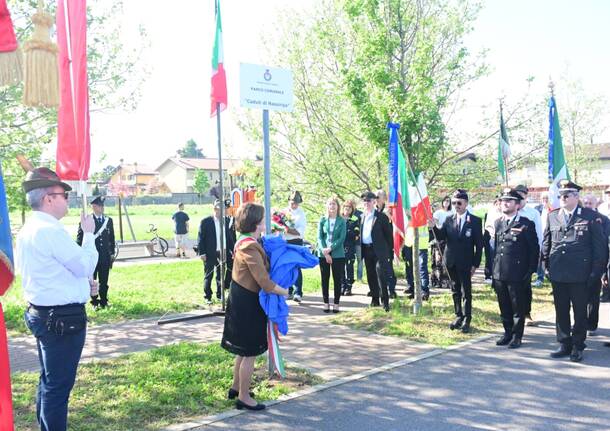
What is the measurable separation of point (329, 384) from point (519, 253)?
10.5 feet

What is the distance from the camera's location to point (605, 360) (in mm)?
6516

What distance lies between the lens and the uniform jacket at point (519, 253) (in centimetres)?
709

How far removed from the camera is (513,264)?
712 cm

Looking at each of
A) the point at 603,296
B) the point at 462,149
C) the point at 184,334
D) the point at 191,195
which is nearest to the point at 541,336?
the point at 603,296

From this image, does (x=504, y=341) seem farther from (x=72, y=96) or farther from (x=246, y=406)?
(x=72, y=96)

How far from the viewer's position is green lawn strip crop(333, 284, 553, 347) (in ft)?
25.5

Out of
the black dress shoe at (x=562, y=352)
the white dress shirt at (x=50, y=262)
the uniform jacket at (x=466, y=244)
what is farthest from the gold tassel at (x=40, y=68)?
the black dress shoe at (x=562, y=352)

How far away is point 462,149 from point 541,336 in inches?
248

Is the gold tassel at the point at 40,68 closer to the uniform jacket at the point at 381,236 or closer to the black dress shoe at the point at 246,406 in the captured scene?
the black dress shoe at the point at 246,406

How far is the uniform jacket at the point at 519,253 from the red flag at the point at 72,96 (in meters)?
5.34

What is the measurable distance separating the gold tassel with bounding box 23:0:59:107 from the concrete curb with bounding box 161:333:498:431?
3019 mm

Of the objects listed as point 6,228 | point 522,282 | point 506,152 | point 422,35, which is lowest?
point 522,282

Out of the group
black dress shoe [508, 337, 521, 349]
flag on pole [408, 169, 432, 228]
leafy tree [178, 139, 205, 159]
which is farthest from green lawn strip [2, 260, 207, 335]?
leafy tree [178, 139, 205, 159]

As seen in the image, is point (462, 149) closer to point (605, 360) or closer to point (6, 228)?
point (605, 360)
